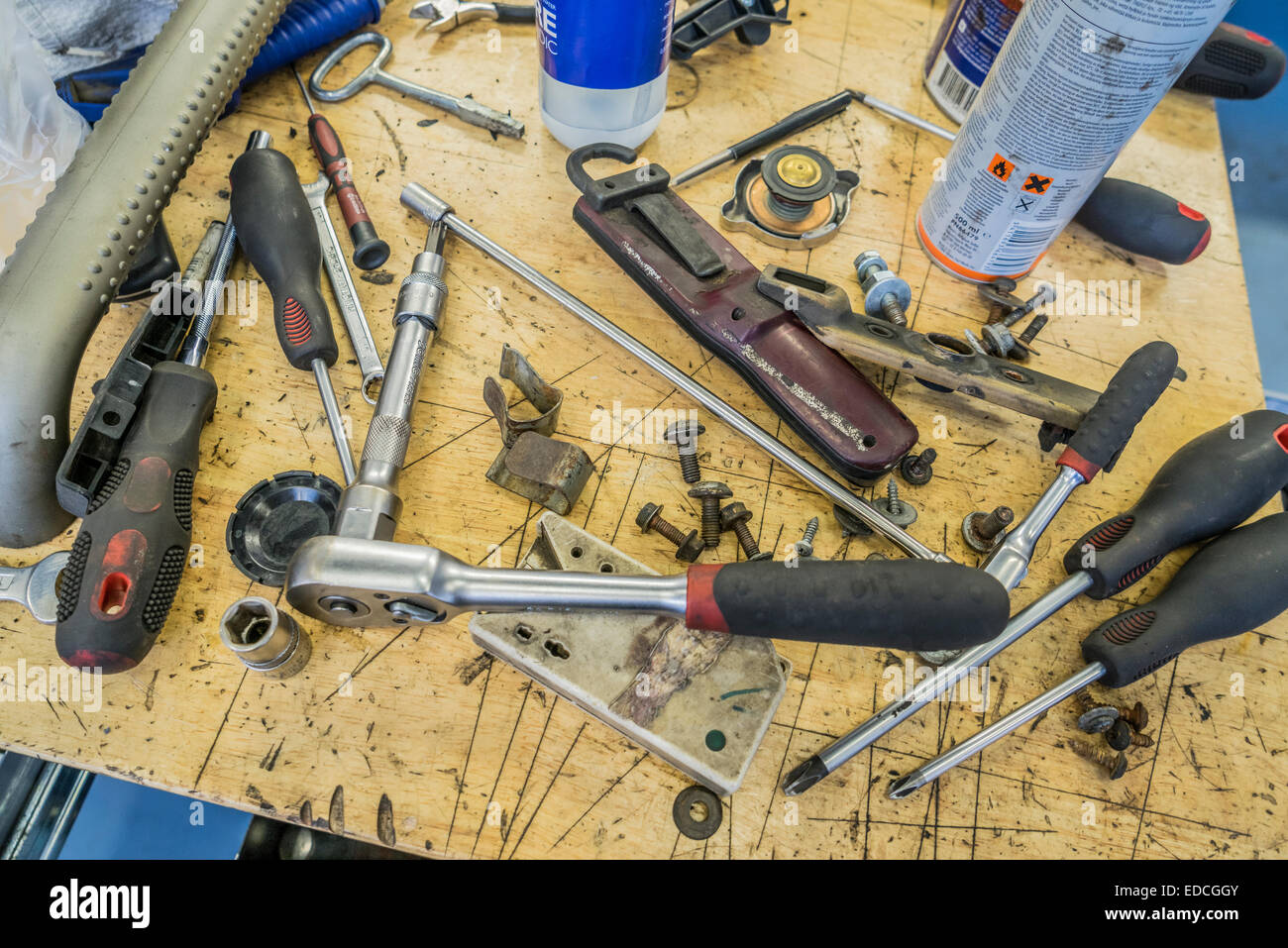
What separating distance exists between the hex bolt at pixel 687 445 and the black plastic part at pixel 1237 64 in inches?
44.3

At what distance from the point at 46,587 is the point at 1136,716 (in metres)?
1.23

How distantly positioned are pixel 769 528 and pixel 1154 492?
0.47m

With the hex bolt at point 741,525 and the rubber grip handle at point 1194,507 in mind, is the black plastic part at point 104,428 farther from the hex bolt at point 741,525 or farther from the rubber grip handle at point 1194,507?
the rubber grip handle at point 1194,507

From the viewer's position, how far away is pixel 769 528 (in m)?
0.94

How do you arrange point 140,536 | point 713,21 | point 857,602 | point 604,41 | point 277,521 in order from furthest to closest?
point 713,21 < point 604,41 < point 277,521 < point 140,536 < point 857,602

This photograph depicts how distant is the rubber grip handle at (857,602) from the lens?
0.68 metres

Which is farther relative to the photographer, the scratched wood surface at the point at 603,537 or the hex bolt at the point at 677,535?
the hex bolt at the point at 677,535

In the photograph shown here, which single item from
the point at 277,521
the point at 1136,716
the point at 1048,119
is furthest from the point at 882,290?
the point at 277,521

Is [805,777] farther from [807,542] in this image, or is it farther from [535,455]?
[535,455]

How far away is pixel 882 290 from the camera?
105cm

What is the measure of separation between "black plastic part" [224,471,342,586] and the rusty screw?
0.95m

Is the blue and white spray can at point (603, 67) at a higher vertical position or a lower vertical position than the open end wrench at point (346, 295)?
higher

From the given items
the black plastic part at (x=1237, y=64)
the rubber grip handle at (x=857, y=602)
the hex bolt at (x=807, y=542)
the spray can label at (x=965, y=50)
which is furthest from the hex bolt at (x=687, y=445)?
the black plastic part at (x=1237, y=64)
